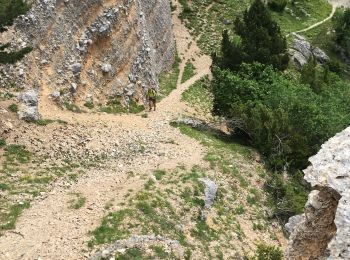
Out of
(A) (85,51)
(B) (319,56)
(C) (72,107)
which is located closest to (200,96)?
(A) (85,51)

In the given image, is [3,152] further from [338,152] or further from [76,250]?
[338,152]

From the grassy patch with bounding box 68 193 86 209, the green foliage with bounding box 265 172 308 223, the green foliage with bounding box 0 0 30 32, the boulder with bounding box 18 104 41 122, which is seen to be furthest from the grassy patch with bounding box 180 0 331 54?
the grassy patch with bounding box 68 193 86 209

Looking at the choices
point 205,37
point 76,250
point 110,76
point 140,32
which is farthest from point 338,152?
point 205,37

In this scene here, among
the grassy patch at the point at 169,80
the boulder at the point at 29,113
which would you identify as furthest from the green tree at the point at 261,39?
the boulder at the point at 29,113

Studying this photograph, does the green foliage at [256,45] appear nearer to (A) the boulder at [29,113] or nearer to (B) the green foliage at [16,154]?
(A) the boulder at [29,113]

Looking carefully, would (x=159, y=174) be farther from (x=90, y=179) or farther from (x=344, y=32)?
(x=344, y=32)

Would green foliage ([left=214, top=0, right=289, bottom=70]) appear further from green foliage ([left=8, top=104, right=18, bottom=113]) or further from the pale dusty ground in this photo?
green foliage ([left=8, top=104, right=18, bottom=113])
